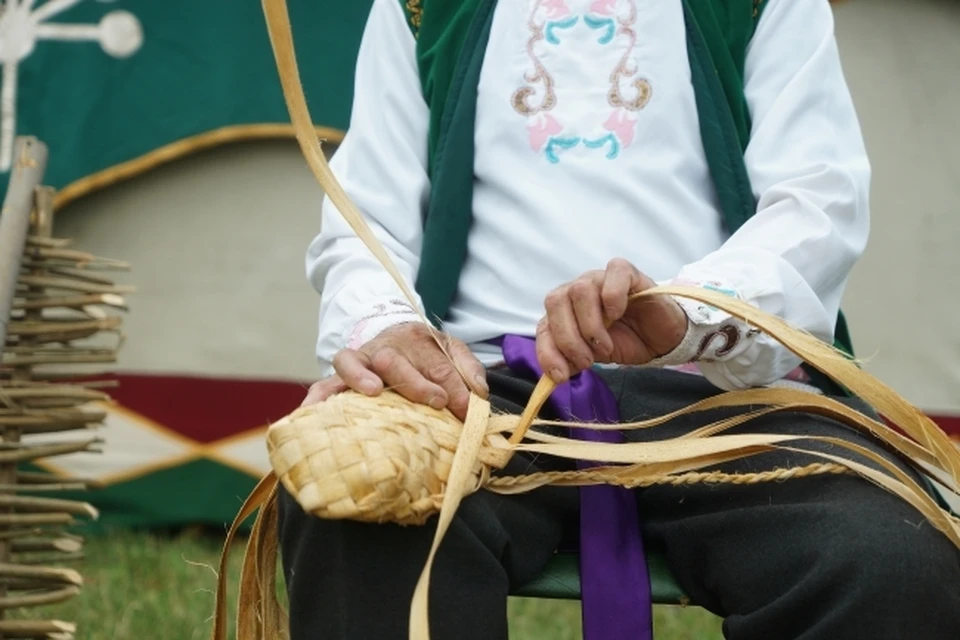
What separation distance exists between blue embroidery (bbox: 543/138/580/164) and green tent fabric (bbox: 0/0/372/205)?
4.72 feet

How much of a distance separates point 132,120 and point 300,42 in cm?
41

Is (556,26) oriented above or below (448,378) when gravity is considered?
above

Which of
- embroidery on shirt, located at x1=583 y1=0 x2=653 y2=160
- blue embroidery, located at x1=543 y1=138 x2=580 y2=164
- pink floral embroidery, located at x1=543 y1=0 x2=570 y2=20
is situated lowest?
blue embroidery, located at x1=543 y1=138 x2=580 y2=164

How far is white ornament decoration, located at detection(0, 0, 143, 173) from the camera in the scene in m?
2.95

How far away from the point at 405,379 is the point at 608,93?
0.51 metres

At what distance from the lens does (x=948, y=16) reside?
282 centimetres

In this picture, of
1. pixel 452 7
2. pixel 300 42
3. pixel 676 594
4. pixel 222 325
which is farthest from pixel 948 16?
pixel 676 594

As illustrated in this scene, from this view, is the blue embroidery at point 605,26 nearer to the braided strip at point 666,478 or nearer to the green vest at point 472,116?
the green vest at point 472,116

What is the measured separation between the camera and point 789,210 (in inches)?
56.7

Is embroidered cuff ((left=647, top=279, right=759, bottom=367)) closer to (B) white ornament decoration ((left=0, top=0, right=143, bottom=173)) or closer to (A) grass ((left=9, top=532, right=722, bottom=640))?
(A) grass ((left=9, top=532, right=722, bottom=640))

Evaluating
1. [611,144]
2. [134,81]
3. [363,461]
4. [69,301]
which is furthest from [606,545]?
[134,81]

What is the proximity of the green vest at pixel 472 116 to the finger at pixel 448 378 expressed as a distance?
260 millimetres

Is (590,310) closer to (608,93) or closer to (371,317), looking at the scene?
(371,317)

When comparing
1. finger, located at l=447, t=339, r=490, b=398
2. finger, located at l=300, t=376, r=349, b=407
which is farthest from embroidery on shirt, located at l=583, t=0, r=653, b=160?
finger, located at l=300, t=376, r=349, b=407
